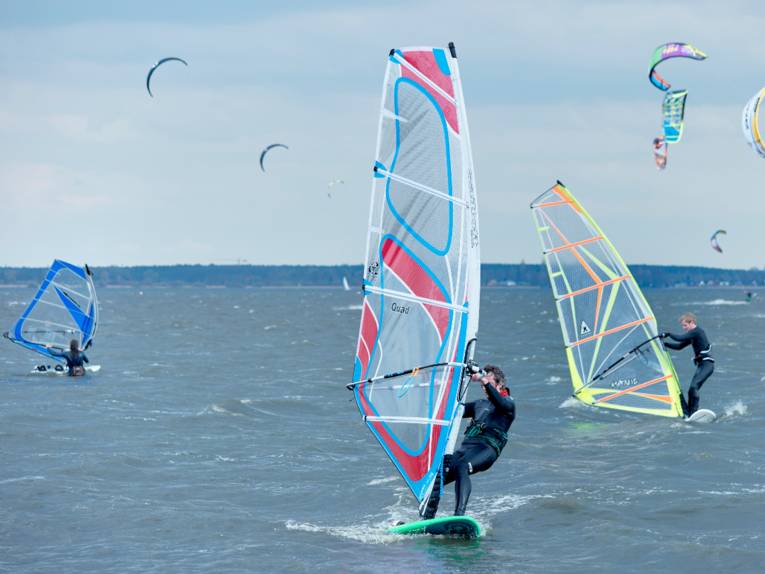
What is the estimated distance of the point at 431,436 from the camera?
10.2m

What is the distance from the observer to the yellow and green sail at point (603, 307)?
58.7ft

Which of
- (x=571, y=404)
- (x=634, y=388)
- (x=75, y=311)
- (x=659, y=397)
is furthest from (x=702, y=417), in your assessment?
(x=75, y=311)

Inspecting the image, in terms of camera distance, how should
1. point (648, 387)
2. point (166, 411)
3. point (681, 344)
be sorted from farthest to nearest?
point (166, 411)
point (648, 387)
point (681, 344)

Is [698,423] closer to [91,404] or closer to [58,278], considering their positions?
[91,404]

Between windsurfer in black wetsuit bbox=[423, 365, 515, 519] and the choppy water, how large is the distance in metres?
0.45

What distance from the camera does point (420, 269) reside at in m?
10.2

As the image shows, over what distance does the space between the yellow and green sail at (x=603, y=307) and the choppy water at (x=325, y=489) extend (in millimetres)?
594

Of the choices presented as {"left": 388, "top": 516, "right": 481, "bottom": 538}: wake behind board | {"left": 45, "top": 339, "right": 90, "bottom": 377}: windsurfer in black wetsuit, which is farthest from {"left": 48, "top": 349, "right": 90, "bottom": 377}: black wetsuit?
{"left": 388, "top": 516, "right": 481, "bottom": 538}: wake behind board

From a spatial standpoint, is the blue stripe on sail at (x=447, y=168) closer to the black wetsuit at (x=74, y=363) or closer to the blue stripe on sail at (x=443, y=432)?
the blue stripe on sail at (x=443, y=432)

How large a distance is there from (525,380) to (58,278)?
11249mm

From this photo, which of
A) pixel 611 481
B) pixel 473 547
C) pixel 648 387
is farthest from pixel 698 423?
pixel 473 547

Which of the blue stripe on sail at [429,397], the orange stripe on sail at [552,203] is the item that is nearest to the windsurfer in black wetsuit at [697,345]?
the orange stripe on sail at [552,203]

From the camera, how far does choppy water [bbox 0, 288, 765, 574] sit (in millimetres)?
10086

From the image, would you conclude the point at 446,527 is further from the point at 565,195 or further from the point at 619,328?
the point at 565,195
